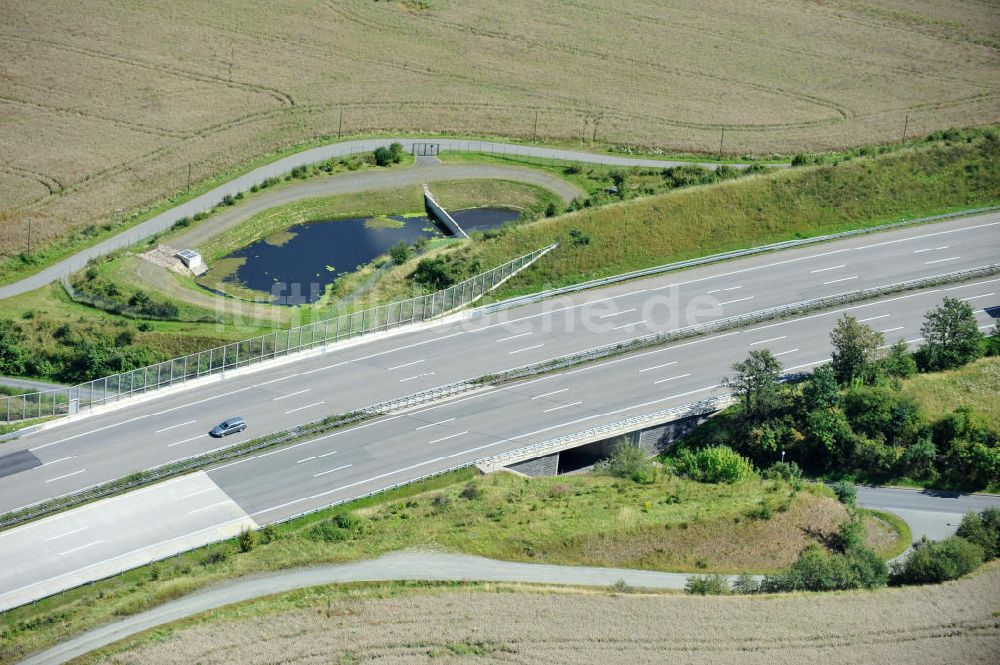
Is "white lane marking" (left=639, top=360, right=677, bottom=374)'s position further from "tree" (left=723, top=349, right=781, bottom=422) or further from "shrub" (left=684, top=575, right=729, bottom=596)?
"shrub" (left=684, top=575, right=729, bottom=596)

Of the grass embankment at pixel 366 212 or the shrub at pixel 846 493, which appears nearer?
the shrub at pixel 846 493

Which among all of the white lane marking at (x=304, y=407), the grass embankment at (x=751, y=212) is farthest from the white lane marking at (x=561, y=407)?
A: the grass embankment at (x=751, y=212)

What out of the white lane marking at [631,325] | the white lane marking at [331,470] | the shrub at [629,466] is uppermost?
the white lane marking at [631,325]

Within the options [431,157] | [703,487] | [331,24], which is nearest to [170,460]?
[703,487]

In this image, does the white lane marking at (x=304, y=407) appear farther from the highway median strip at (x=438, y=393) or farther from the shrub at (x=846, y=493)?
the shrub at (x=846, y=493)

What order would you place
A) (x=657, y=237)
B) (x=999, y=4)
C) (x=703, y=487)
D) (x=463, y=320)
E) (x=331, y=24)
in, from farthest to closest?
(x=999, y=4) < (x=331, y=24) < (x=657, y=237) < (x=463, y=320) < (x=703, y=487)

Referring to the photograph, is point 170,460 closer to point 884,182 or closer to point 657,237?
point 657,237

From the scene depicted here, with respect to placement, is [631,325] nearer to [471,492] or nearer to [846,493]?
[846,493]

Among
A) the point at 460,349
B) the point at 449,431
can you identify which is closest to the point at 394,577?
the point at 449,431
